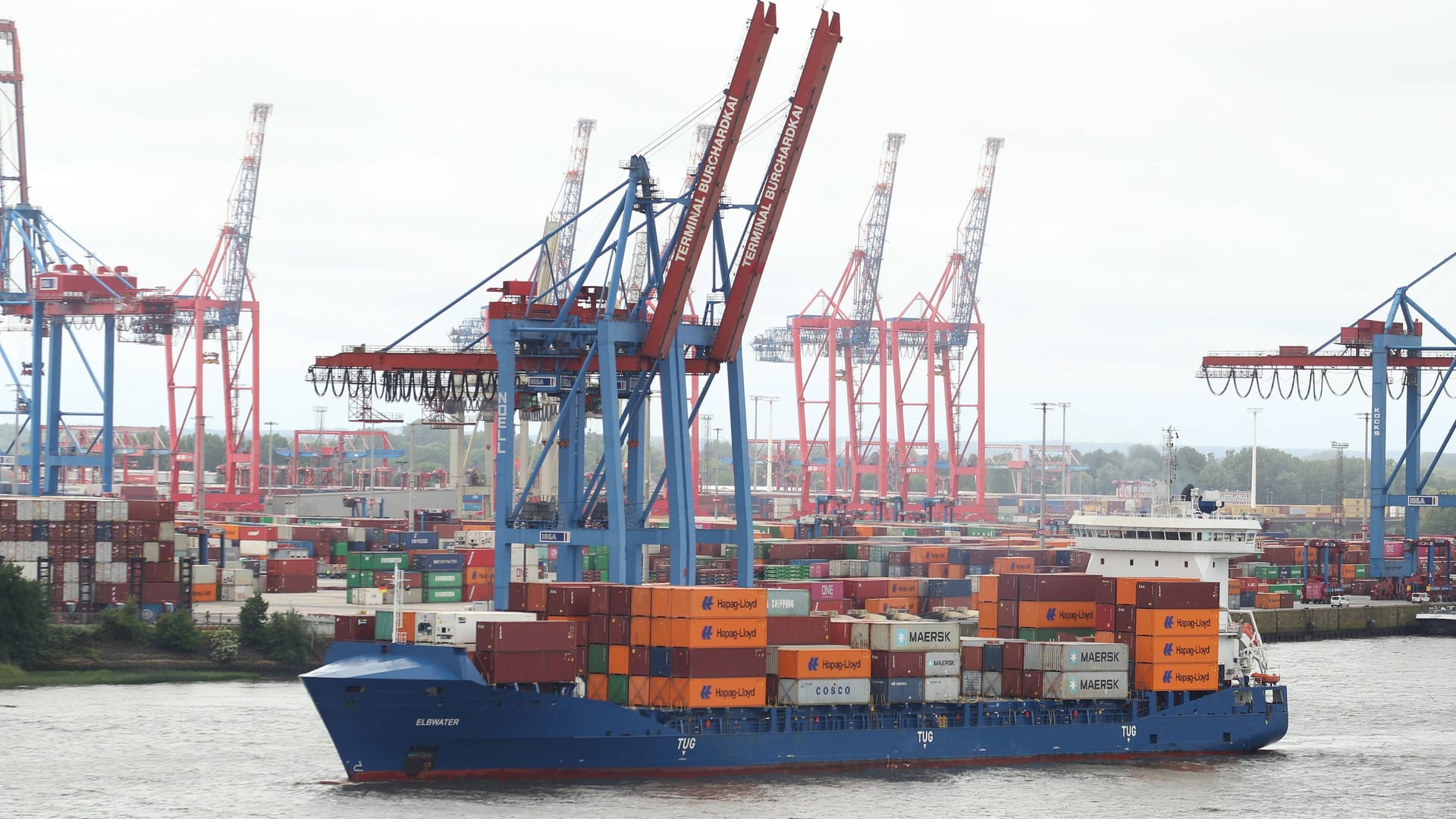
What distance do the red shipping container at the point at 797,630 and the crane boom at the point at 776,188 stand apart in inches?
508

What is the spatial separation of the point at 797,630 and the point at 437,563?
40.7 meters

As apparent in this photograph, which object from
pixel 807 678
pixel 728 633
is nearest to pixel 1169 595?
pixel 807 678

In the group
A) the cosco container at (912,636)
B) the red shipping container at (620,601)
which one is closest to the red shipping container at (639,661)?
the red shipping container at (620,601)

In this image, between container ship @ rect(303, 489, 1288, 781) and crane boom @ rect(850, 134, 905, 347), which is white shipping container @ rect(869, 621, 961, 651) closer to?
container ship @ rect(303, 489, 1288, 781)

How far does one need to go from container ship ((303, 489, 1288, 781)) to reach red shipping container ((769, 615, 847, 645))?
0.06 metres

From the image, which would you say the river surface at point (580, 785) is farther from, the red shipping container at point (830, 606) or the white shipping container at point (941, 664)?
the red shipping container at point (830, 606)

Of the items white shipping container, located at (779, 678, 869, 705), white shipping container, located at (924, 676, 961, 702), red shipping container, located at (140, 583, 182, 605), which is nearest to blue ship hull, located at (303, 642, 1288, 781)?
white shipping container, located at (779, 678, 869, 705)

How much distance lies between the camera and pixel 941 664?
53281 millimetres

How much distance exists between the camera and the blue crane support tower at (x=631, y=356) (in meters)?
60.7

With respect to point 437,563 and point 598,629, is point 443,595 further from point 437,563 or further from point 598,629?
point 598,629

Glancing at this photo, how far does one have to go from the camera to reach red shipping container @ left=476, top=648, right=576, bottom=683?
4719 centimetres

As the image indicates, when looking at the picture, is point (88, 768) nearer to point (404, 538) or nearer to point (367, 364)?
point (367, 364)

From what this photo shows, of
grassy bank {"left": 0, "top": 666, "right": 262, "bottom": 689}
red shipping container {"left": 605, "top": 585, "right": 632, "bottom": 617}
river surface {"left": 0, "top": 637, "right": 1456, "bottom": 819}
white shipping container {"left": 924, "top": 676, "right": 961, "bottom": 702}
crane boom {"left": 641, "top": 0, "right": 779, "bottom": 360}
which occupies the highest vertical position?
crane boom {"left": 641, "top": 0, "right": 779, "bottom": 360}

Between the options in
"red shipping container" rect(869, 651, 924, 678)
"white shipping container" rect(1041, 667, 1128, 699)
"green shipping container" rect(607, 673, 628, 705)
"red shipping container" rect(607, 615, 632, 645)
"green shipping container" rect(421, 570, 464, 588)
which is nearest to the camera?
"green shipping container" rect(607, 673, 628, 705)
